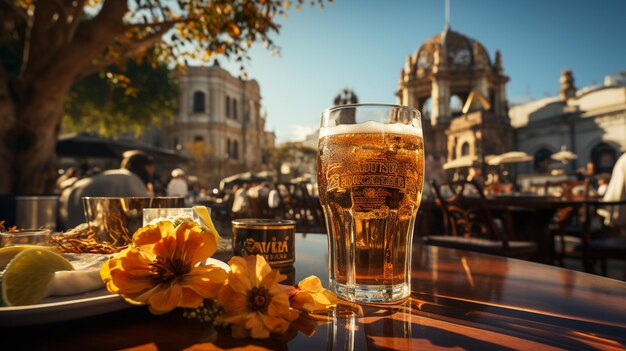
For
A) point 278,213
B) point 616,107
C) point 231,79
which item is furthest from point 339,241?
point 231,79

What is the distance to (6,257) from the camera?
591 millimetres

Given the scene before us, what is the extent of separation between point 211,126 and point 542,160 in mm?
31333

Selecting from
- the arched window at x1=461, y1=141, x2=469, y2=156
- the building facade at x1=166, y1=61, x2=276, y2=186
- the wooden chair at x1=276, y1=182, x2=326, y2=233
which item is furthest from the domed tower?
the wooden chair at x1=276, y1=182, x2=326, y2=233

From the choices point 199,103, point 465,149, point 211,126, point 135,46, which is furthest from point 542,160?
point 135,46

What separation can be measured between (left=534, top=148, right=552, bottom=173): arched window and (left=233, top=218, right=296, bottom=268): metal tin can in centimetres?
3424

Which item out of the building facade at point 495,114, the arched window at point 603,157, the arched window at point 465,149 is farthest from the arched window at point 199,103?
the arched window at point 603,157

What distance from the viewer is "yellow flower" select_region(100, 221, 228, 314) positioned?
464 mm

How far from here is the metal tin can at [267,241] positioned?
830 mm

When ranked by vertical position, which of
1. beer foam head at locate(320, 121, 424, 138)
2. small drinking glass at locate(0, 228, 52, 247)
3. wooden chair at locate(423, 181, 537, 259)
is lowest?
wooden chair at locate(423, 181, 537, 259)

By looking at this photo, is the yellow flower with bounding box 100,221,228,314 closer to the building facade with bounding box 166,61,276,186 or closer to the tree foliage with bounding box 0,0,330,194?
the tree foliage with bounding box 0,0,330,194

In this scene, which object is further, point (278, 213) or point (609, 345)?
point (278, 213)

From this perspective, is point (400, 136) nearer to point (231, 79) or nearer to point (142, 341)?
point (142, 341)

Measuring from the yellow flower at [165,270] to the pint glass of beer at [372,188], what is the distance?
315 mm

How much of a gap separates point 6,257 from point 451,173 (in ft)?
84.5
